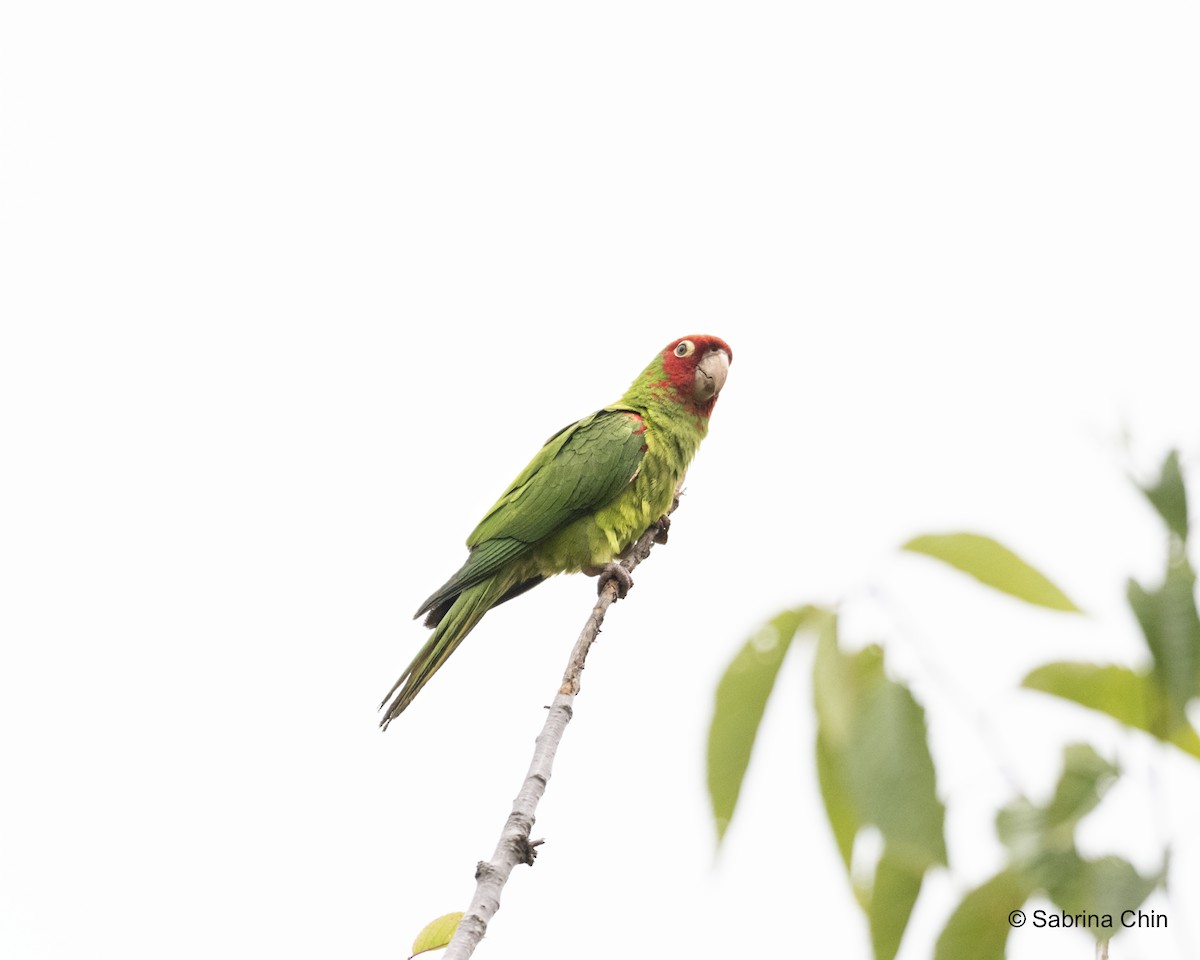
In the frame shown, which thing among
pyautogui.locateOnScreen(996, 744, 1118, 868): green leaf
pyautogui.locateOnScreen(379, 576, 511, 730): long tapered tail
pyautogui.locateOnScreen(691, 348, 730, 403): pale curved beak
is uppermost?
pyautogui.locateOnScreen(691, 348, 730, 403): pale curved beak

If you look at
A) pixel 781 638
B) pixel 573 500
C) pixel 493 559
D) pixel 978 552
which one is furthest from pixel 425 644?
pixel 978 552

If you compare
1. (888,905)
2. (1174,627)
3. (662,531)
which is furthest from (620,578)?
(1174,627)

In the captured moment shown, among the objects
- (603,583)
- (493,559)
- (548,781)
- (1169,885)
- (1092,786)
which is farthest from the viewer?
(493,559)

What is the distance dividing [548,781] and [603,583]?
2048mm

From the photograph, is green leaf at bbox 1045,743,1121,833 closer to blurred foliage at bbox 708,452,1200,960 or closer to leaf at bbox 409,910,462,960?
blurred foliage at bbox 708,452,1200,960

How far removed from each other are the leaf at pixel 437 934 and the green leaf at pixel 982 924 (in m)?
1.21

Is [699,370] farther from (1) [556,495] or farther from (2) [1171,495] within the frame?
(2) [1171,495]

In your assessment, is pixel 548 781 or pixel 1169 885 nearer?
pixel 1169 885

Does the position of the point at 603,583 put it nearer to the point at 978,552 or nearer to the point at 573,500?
the point at 573,500

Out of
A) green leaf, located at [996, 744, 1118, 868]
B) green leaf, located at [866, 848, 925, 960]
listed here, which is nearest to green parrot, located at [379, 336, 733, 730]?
green leaf, located at [866, 848, 925, 960]

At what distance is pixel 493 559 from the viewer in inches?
196

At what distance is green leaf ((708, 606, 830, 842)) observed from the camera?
1.34 metres

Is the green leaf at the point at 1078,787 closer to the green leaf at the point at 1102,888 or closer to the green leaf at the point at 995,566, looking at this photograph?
the green leaf at the point at 1102,888

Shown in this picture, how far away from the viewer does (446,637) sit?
4609 mm
